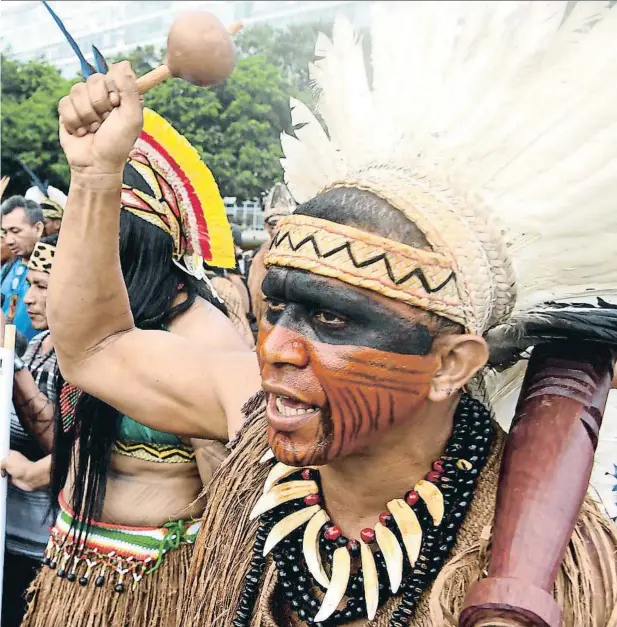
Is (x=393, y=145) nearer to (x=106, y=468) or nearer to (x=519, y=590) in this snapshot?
(x=519, y=590)

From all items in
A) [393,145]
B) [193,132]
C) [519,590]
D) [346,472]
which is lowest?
[519,590]

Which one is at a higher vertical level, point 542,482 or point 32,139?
point 32,139

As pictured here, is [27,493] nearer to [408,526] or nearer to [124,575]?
[124,575]

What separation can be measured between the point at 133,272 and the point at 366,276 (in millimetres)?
1480

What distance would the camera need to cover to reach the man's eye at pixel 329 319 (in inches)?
53.7

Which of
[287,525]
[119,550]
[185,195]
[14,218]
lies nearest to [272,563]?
[287,525]

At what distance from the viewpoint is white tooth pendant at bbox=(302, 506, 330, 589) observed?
4.99 feet

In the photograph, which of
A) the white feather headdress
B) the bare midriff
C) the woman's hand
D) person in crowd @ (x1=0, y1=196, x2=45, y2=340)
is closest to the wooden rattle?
the white feather headdress

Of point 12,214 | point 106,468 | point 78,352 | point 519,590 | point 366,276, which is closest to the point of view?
point 519,590

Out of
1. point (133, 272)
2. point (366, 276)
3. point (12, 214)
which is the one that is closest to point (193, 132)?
point (12, 214)

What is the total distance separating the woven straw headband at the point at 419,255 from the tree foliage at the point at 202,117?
58.3 ft

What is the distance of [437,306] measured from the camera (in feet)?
4.51

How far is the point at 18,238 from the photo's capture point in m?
5.71

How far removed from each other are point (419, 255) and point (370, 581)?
2.12 ft
